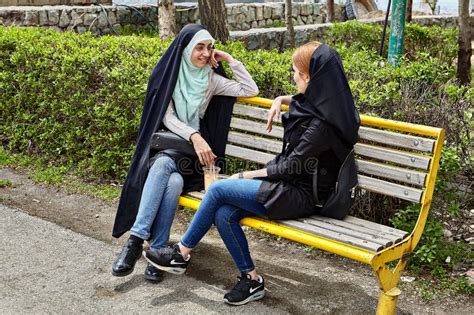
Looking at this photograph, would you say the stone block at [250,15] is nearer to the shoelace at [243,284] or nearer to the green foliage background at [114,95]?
the green foliage background at [114,95]

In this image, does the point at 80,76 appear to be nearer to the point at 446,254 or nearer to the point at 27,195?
the point at 27,195

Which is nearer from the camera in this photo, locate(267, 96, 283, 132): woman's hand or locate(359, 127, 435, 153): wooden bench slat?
locate(359, 127, 435, 153): wooden bench slat

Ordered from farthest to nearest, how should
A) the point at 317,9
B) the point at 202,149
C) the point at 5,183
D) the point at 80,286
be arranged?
1. the point at 317,9
2. the point at 5,183
3. the point at 202,149
4. the point at 80,286

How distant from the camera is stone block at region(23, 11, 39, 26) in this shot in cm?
1039

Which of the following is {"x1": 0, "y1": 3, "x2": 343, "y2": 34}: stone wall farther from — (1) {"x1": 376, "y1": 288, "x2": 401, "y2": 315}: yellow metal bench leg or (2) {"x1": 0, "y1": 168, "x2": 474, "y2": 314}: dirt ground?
(1) {"x1": 376, "y1": 288, "x2": 401, "y2": 315}: yellow metal bench leg

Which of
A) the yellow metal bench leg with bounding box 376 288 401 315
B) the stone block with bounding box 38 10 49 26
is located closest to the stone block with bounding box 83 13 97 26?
the stone block with bounding box 38 10 49 26

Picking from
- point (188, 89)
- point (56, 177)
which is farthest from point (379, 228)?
point (56, 177)

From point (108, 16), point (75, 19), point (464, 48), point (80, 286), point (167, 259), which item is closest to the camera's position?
point (167, 259)

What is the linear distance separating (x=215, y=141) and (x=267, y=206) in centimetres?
102

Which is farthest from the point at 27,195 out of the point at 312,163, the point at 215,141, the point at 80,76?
the point at 312,163

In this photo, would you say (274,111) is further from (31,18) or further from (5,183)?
(31,18)

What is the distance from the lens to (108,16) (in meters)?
11.5

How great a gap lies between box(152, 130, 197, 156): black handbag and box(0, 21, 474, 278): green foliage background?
3.35 feet

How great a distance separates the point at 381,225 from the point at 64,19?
8184mm
